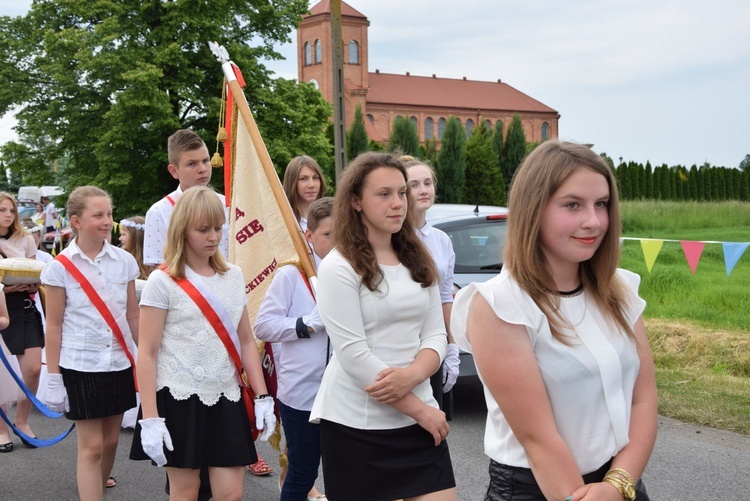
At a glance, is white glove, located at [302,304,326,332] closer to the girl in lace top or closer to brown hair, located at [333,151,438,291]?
the girl in lace top

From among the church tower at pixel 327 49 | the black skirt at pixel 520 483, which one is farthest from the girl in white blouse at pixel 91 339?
the church tower at pixel 327 49

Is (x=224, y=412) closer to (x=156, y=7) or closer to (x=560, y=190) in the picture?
(x=560, y=190)

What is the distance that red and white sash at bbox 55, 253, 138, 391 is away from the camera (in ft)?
15.6

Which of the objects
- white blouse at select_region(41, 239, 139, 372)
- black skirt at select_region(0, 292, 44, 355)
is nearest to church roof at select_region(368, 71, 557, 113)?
black skirt at select_region(0, 292, 44, 355)

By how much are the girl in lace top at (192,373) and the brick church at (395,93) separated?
2820 inches

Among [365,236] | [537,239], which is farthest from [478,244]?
[537,239]

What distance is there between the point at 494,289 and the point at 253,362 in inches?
84.3

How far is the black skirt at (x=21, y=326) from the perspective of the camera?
6.71 metres

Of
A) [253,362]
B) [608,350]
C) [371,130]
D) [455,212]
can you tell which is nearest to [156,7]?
[455,212]

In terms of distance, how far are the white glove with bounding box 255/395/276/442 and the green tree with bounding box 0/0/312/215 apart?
27058 millimetres

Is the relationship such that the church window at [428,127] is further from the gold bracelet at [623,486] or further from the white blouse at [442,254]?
the gold bracelet at [623,486]

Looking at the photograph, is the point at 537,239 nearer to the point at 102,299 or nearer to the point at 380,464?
the point at 380,464

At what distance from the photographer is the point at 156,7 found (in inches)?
1276

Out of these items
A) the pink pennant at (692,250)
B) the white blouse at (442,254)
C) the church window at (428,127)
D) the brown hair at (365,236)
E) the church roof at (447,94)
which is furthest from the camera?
the church window at (428,127)
